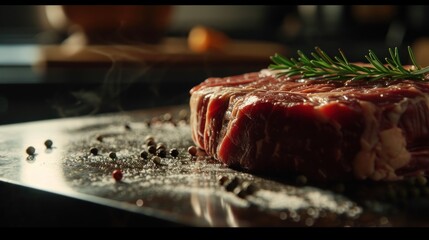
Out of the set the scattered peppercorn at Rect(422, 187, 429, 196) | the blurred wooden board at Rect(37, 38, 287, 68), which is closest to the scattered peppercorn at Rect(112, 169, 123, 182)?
the scattered peppercorn at Rect(422, 187, 429, 196)

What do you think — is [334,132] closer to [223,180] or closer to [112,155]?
[223,180]

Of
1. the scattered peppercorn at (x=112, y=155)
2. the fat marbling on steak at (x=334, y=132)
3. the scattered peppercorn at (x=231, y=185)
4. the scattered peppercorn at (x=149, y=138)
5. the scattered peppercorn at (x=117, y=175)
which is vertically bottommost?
the scattered peppercorn at (x=149, y=138)

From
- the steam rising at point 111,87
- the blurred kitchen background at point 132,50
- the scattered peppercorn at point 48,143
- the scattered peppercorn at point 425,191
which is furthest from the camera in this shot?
the blurred kitchen background at point 132,50

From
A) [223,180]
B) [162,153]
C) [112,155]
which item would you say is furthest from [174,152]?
[223,180]

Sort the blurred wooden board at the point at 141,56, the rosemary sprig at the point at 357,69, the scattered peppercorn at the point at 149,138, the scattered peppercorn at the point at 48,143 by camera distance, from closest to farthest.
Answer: the rosemary sprig at the point at 357,69
the scattered peppercorn at the point at 48,143
the scattered peppercorn at the point at 149,138
the blurred wooden board at the point at 141,56

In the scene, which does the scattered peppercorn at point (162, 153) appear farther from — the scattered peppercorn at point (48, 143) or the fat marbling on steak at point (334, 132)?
the scattered peppercorn at point (48, 143)

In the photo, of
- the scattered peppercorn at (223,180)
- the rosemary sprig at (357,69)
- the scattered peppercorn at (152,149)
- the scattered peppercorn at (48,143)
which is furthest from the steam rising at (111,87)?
the scattered peppercorn at (223,180)

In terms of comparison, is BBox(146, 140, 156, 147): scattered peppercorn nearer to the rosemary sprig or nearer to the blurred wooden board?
the rosemary sprig

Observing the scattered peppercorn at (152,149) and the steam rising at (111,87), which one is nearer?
the scattered peppercorn at (152,149)
